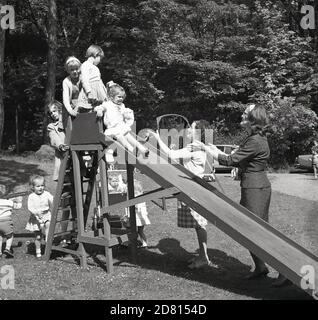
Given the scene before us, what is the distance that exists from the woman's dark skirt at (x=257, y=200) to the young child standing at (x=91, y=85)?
2379 mm

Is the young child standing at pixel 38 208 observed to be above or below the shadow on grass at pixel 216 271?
above

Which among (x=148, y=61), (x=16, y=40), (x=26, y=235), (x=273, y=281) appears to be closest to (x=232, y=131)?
(x=148, y=61)

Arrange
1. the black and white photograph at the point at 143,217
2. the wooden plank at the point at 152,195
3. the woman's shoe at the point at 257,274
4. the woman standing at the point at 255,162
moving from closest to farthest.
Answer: the black and white photograph at the point at 143,217 < the wooden plank at the point at 152,195 < the woman standing at the point at 255,162 < the woman's shoe at the point at 257,274

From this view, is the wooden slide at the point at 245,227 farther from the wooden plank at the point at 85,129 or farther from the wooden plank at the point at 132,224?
the wooden plank at the point at 85,129

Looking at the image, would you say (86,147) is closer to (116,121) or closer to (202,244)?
(116,121)

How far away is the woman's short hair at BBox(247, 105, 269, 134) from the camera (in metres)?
5.96

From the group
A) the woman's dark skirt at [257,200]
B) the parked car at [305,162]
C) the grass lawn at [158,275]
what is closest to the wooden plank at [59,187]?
the grass lawn at [158,275]

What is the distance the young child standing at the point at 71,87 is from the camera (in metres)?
6.97

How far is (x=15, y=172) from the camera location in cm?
1606

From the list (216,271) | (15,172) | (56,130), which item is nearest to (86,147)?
(56,130)

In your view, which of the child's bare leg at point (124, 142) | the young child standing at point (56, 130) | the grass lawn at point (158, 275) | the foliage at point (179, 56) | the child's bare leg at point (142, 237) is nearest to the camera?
the grass lawn at point (158, 275)

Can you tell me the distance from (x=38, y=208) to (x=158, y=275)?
2093 millimetres

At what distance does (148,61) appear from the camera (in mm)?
25672

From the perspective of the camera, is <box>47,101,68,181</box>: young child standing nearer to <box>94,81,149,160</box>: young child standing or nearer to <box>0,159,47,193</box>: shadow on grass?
<box>94,81,149,160</box>: young child standing
